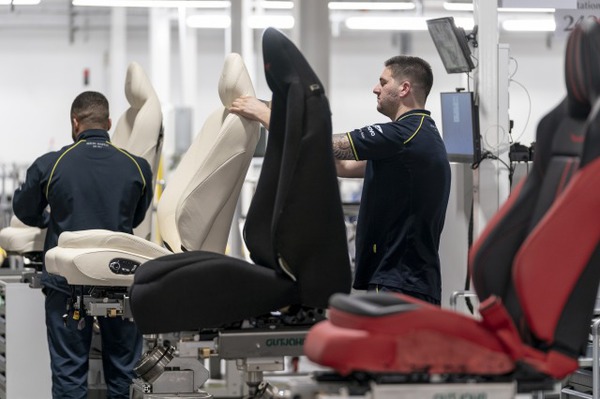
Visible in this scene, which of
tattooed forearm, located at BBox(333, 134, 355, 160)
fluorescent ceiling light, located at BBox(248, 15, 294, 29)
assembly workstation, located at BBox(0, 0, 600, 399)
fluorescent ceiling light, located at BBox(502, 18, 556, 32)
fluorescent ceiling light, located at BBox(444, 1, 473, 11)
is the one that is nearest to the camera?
assembly workstation, located at BBox(0, 0, 600, 399)

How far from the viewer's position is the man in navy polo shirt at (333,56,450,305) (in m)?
4.36

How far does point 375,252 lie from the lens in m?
4.43

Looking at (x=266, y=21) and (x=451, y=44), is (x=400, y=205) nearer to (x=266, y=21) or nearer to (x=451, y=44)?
(x=451, y=44)

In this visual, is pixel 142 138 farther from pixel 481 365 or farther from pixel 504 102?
pixel 481 365

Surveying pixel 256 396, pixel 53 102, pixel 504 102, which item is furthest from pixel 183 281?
pixel 53 102

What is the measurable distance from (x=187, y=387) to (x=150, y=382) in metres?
0.16

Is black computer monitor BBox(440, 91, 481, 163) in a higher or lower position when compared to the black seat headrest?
lower

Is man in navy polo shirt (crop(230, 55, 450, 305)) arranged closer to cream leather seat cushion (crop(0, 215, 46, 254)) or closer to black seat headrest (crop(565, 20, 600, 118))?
black seat headrest (crop(565, 20, 600, 118))

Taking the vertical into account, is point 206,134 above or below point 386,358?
above

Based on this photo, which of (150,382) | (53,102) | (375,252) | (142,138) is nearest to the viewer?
(375,252)

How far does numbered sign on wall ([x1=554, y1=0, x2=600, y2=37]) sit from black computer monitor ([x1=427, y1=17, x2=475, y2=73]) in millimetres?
1179

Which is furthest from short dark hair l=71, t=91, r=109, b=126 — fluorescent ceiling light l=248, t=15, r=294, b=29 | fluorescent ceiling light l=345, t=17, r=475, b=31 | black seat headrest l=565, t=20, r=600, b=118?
fluorescent ceiling light l=345, t=17, r=475, b=31

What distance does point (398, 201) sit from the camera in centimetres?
439

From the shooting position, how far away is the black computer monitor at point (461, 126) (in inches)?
216
